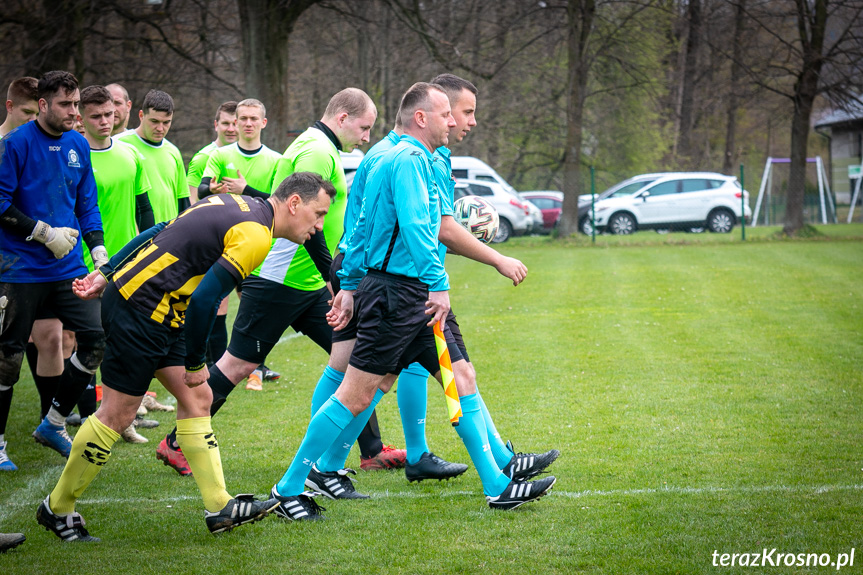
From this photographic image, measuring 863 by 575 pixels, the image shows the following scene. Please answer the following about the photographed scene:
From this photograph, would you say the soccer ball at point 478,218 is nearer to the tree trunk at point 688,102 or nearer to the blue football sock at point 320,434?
the blue football sock at point 320,434

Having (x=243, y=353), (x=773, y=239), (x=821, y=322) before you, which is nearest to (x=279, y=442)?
(x=243, y=353)

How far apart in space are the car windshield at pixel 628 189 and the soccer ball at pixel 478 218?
22.4m

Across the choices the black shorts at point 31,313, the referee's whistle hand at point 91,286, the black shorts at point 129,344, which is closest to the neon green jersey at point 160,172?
the black shorts at point 31,313

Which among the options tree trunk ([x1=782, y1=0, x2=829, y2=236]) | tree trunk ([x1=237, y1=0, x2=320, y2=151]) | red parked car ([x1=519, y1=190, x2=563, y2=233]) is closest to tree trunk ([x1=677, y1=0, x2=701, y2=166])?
red parked car ([x1=519, y1=190, x2=563, y2=233])

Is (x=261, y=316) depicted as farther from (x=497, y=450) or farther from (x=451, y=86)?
(x=451, y=86)

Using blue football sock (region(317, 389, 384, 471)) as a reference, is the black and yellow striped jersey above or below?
above

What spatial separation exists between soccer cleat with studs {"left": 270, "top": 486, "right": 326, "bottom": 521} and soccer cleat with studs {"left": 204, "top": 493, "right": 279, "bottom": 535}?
165 millimetres

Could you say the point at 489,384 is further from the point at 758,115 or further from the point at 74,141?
the point at 758,115

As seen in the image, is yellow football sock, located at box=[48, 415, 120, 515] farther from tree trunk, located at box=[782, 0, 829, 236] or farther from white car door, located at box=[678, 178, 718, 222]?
white car door, located at box=[678, 178, 718, 222]

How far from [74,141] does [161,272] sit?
203cm

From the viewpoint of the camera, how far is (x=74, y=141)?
5.14m

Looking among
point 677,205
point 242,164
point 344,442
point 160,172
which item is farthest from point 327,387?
point 677,205

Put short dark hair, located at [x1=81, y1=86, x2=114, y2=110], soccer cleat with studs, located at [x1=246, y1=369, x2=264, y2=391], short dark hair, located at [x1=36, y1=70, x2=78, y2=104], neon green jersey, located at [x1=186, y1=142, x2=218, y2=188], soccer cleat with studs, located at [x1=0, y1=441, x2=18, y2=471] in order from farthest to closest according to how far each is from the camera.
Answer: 1. neon green jersey, located at [x1=186, y1=142, x2=218, y2=188]
2. soccer cleat with studs, located at [x1=246, y1=369, x2=264, y2=391]
3. short dark hair, located at [x1=81, y1=86, x2=114, y2=110]
4. soccer cleat with studs, located at [x1=0, y1=441, x2=18, y2=471]
5. short dark hair, located at [x1=36, y1=70, x2=78, y2=104]

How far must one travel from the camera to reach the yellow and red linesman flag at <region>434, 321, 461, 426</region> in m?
4.04
